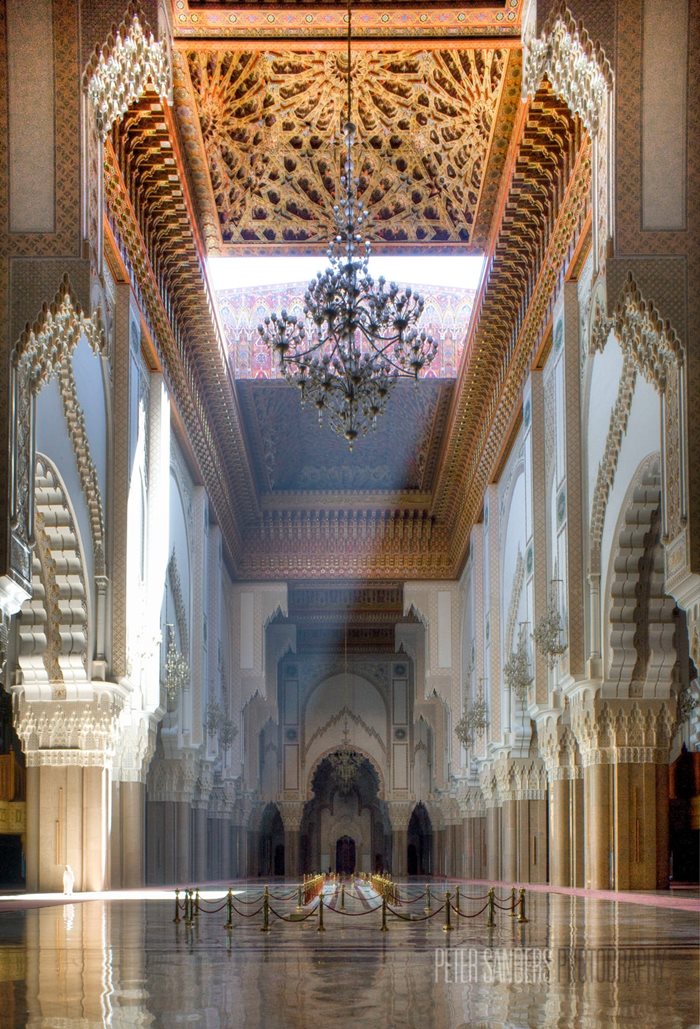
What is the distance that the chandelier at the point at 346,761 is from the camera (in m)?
31.5

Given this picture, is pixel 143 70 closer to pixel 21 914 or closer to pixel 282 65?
pixel 282 65

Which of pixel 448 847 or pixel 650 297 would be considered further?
pixel 448 847

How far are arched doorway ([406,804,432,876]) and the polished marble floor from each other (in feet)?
92.9

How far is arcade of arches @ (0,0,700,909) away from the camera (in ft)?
31.4

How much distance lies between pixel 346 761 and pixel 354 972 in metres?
26.1

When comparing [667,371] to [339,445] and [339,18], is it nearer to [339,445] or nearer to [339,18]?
[339,18]

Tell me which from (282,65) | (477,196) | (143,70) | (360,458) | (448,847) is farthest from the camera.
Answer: (448,847)

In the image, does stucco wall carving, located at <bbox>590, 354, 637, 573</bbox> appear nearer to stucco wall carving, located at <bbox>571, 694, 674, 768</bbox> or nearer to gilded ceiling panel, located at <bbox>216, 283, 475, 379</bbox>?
stucco wall carving, located at <bbox>571, 694, 674, 768</bbox>

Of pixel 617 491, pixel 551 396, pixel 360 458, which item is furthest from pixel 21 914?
pixel 360 458

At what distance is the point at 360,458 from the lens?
25.3m

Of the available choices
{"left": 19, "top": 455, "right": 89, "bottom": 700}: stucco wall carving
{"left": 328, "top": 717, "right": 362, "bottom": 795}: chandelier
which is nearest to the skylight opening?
{"left": 19, "top": 455, "right": 89, "bottom": 700}: stucco wall carving

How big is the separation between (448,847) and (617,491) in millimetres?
18931

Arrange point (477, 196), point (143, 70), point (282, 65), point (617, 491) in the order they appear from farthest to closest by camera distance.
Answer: point (477, 196) → point (282, 65) → point (617, 491) → point (143, 70)

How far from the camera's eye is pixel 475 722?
22016mm
